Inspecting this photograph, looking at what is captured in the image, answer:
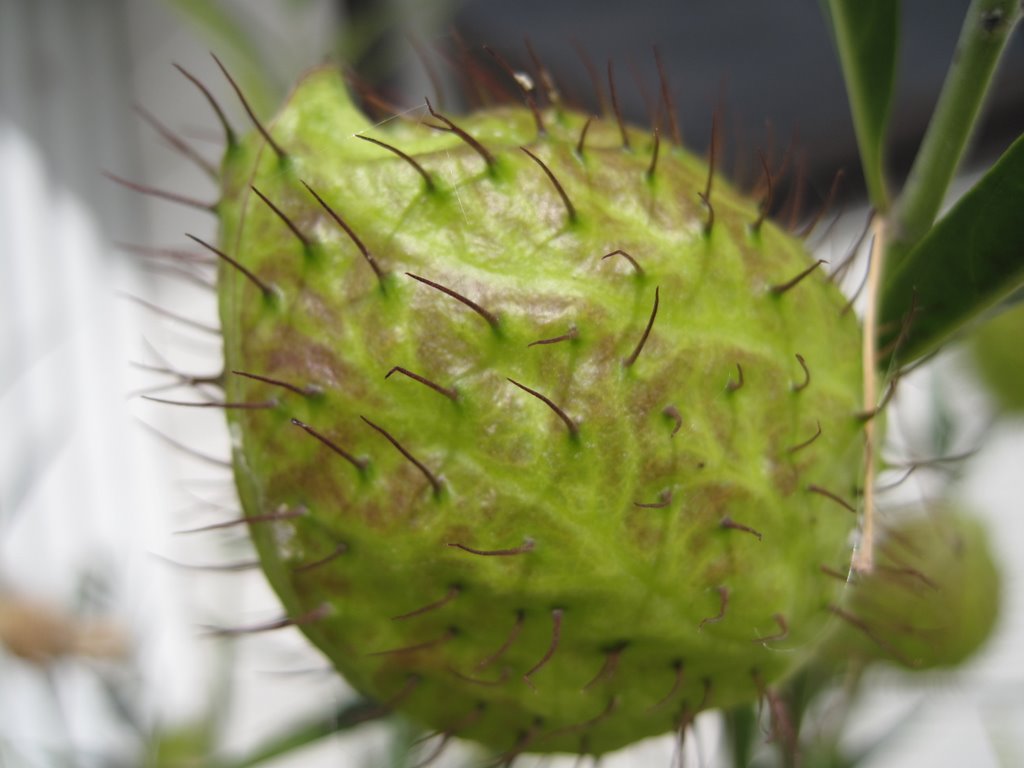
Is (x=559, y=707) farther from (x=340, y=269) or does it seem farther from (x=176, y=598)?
(x=176, y=598)

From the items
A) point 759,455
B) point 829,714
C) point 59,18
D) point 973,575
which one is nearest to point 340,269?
point 759,455

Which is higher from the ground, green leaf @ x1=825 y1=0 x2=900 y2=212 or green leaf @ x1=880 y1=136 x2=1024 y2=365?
green leaf @ x1=825 y1=0 x2=900 y2=212

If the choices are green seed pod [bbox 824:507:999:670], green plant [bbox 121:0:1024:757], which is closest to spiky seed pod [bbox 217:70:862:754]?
green plant [bbox 121:0:1024:757]

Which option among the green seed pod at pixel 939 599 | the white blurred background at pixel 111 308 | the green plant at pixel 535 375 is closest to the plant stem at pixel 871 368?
the green plant at pixel 535 375

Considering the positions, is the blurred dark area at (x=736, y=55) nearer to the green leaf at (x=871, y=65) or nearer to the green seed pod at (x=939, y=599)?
the green seed pod at (x=939, y=599)

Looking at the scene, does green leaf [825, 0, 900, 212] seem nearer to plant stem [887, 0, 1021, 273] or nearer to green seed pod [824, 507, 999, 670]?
plant stem [887, 0, 1021, 273]

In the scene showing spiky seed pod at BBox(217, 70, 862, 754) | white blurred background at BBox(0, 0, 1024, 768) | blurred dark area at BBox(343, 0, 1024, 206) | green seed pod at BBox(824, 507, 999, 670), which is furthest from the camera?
white blurred background at BBox(0, 0, 1024, 768)

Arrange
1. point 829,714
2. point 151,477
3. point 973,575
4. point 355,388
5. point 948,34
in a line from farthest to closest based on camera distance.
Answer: point 151,477
point 948,34
point 973,575
point 829,714
point 355,388
